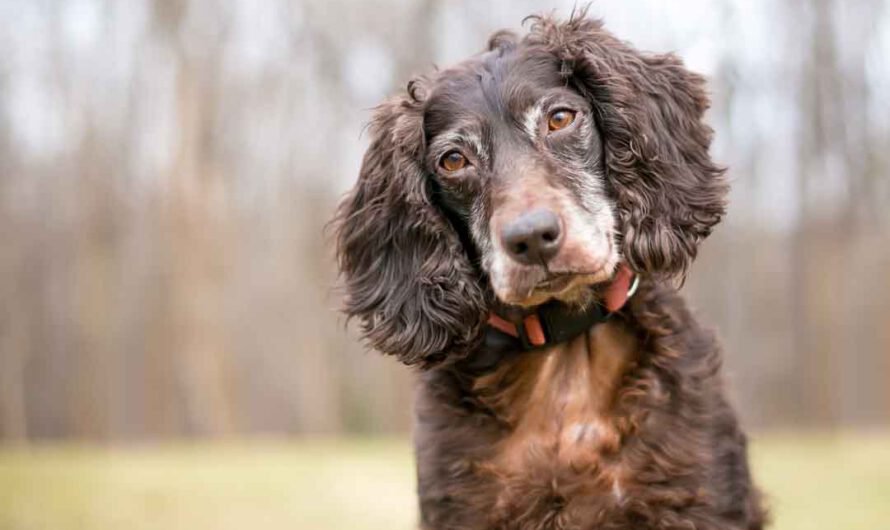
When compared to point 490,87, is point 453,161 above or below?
below

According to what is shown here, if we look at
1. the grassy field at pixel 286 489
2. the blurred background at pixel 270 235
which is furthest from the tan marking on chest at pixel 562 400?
the blurred background at pixel 270 235

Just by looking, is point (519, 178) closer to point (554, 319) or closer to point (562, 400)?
point (554, 319)

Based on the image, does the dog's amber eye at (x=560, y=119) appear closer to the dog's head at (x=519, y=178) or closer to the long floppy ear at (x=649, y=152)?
the dog's head at (x=519, y=178)

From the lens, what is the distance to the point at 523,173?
10.5 feet

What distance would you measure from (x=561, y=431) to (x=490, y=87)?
1100 mm

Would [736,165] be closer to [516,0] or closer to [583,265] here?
[516,0]

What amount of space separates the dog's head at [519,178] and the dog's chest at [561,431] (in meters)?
0.21

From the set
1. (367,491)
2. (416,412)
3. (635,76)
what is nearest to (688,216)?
(635,76)

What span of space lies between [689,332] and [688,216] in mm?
379

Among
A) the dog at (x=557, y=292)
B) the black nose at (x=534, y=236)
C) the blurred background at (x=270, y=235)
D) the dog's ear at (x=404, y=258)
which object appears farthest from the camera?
the blurred background at (x=270, y=235)

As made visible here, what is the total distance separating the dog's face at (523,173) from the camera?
3051 millimetres

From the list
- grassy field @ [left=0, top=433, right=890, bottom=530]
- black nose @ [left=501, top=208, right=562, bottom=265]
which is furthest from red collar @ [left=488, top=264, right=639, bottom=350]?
grassy field @ [left=0, top=433, right=890, bottom=530]

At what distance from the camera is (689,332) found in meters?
3.47

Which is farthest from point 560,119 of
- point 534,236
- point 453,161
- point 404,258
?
point 404,258
